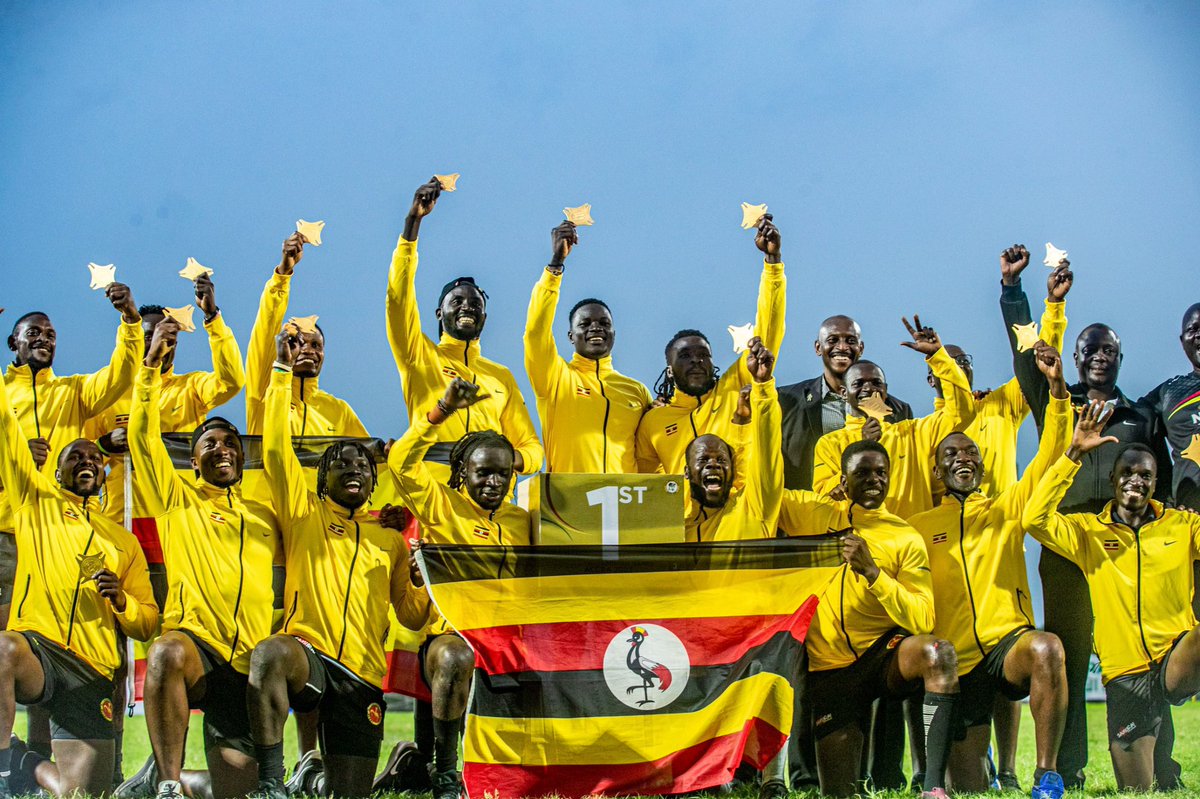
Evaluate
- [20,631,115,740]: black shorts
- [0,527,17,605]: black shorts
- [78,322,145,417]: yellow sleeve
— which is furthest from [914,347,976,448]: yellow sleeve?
[0,527,17,605]: black shorts

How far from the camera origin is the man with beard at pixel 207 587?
25.1ft

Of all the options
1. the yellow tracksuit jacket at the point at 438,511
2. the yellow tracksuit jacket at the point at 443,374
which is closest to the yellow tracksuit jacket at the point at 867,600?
the yellow tracksuit jacket at the point at 438,511

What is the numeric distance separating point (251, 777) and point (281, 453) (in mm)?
1848

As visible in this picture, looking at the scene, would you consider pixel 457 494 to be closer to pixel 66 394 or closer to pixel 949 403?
pixel 66 394

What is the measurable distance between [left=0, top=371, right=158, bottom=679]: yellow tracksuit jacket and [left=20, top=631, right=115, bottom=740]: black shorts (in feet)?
0.18

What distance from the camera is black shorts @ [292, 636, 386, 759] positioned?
7.95 m

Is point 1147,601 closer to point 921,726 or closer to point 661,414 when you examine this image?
point 921,726

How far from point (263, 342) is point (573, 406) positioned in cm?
218

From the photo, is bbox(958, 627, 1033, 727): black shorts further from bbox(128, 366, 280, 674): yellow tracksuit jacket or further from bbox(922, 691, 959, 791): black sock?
bbox(128, 366, 280, 674): yellow tracksuit jacket

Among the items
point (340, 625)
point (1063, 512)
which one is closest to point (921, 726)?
point (1063, 512)

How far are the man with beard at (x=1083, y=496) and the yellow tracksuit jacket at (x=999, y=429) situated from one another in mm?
333

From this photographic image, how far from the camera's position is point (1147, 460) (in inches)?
345

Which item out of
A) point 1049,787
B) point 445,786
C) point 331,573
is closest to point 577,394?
point 331,573

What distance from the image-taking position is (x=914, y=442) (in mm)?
9500
